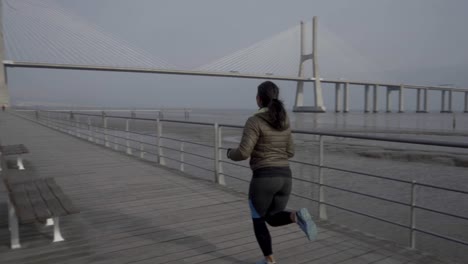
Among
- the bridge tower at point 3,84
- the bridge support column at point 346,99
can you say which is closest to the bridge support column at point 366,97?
the bridge support column at point 346,99

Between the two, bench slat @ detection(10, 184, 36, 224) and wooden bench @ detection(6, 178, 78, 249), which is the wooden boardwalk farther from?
bench slat @ detection(10, 184, 36, 224)

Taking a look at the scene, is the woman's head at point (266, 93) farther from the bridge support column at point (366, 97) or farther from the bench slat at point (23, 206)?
the bridge support column at point (366, 97)

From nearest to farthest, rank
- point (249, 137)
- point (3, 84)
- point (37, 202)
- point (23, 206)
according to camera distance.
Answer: point (249, 137)
point (23, 206)
point (37, 202)
point (3, 84)

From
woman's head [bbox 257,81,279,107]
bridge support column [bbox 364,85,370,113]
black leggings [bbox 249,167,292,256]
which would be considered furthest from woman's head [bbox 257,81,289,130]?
bridge support column [bbox 364,85,370,113]

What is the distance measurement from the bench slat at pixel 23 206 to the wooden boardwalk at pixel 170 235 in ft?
1.04

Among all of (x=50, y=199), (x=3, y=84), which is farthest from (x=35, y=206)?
(x=3, y=84)

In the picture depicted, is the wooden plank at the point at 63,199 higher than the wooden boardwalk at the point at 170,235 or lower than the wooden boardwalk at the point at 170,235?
higher

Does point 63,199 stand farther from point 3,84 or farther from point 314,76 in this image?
point 314,76

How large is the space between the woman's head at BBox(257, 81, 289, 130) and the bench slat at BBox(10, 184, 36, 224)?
1759 millimetres

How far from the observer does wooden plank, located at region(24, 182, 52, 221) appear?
2.71 m

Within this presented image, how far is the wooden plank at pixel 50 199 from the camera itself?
2.84m

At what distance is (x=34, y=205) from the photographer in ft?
9.65

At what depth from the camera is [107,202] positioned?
4262 mm

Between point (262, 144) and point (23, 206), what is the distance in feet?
6.24
